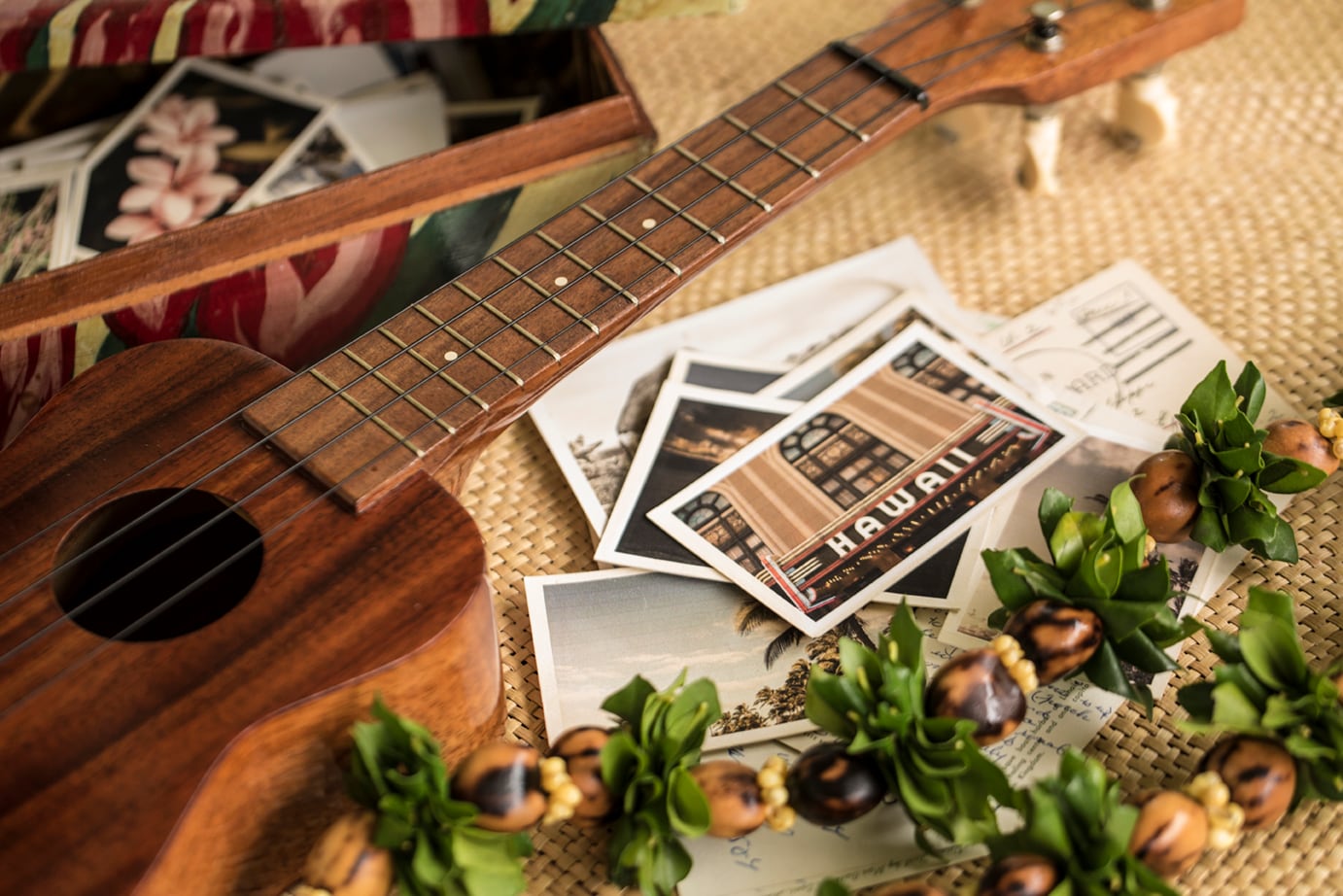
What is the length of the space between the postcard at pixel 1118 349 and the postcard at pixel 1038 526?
4cm

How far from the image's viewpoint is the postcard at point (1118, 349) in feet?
3.19

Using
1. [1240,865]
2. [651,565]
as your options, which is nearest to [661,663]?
[651,565]

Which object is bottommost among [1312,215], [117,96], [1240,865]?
[1240,865]

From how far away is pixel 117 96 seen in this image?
1.18 metres

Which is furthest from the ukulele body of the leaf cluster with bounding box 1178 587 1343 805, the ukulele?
the leaf cluster with bounding box 1178 587 1343 805

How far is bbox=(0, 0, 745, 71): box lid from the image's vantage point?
0.92 m

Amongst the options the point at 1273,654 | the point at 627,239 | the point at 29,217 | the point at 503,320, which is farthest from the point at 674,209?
the point at 29,217

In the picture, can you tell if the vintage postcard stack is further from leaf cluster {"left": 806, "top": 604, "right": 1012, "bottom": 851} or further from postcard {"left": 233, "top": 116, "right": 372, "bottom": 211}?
postcard {"left": 233, "top": 116, "right": 372, "bottom": 211}

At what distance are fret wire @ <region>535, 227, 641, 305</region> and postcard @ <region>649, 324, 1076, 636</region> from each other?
0.55ft

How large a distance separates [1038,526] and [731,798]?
354 millimetres

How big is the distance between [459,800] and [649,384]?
1.43 feet

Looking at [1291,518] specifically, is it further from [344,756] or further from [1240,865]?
[344,756]

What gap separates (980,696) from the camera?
0.67 metres

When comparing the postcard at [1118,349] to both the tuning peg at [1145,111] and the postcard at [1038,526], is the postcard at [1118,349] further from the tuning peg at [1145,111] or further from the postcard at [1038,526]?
the tuning peg at [1145,111]
